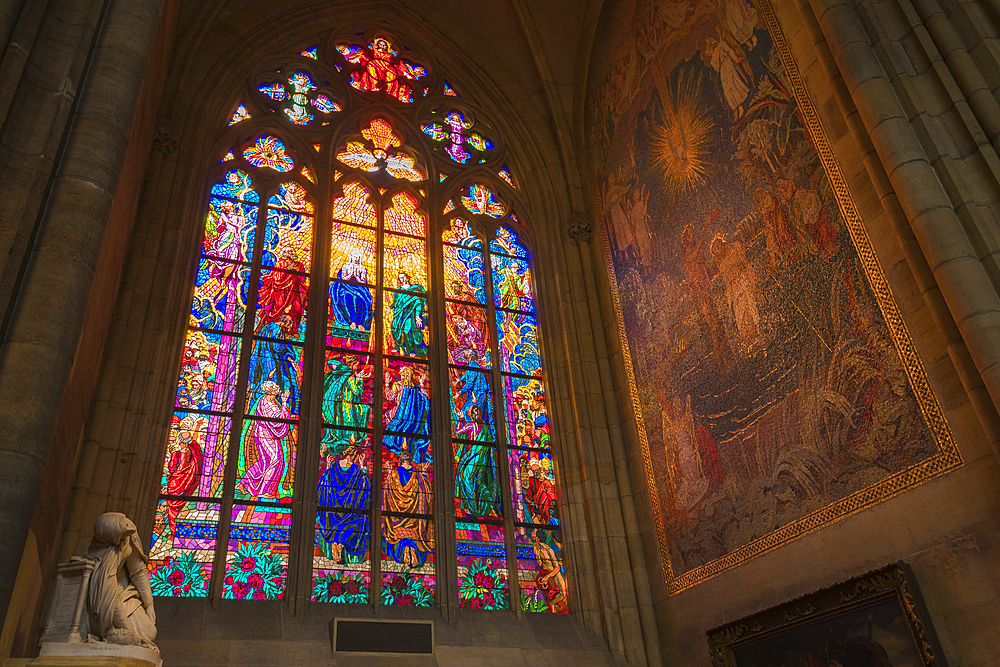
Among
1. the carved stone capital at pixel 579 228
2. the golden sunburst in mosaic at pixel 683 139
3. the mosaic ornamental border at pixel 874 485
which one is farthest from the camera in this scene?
the carved stone capital at pixel 579 228

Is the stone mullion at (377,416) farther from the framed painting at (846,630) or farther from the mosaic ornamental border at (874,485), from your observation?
the framed painting at (846,630)

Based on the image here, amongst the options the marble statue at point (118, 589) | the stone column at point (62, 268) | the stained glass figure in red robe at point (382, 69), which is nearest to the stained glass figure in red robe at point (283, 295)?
the stained glass figure in red robe at point (382, 69)

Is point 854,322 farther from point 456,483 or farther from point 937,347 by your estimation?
point 456,483

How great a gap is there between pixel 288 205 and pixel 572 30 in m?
4.88

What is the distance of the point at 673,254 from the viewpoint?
9086mm

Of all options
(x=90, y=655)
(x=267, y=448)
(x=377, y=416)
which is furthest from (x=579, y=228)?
(x=90, y=655)

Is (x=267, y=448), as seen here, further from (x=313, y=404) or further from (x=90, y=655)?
(x=90, y=655)

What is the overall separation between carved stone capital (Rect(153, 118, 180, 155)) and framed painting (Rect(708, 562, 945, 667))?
7.53 meters

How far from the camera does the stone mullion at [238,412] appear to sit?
7.59 m

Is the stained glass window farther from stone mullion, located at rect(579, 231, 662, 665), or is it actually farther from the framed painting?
the framed painting

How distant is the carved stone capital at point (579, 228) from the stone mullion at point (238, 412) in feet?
12.5

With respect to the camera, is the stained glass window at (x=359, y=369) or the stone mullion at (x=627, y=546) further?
the stone mullion at (x=627, y=546)

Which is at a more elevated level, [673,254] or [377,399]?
[673,254]

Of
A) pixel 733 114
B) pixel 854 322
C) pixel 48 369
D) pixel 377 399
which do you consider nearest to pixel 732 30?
pixel 733 114
